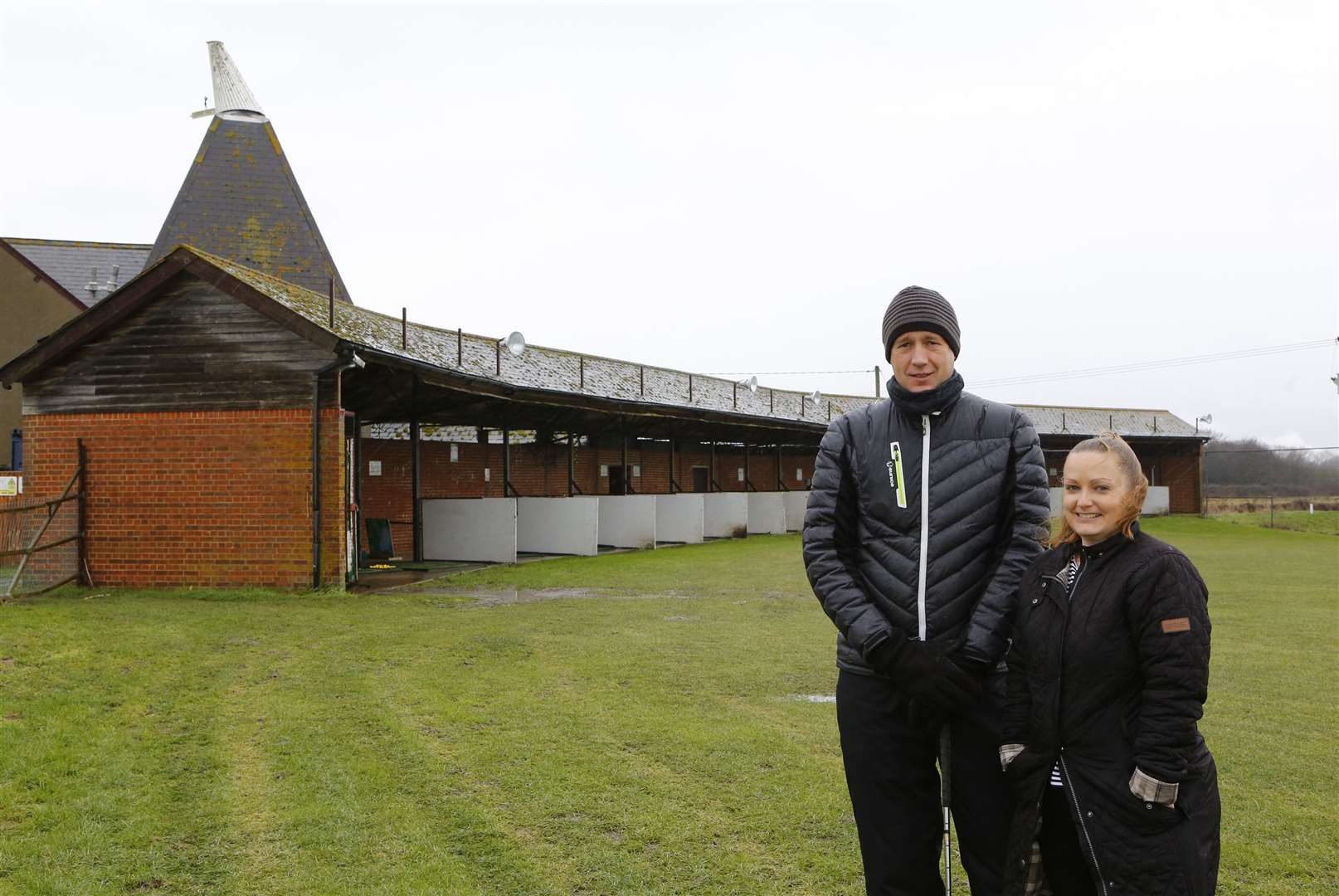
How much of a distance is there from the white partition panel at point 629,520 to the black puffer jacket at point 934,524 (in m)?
19.4

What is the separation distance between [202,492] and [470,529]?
5.94 m

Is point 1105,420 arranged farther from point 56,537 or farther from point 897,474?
point 897,474

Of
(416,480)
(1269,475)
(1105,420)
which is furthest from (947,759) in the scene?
(1269,475)

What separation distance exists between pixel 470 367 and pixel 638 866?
49.1 feet

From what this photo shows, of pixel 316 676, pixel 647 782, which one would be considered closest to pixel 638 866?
pixel 647 782

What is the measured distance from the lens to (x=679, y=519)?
24.1m

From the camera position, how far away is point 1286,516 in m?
34.9

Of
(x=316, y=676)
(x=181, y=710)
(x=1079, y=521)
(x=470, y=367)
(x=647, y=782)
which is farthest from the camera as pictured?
(x=470, y=367)

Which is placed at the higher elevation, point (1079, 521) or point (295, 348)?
point (295, 348)

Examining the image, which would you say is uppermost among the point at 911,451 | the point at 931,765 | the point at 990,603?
the point at 911,451

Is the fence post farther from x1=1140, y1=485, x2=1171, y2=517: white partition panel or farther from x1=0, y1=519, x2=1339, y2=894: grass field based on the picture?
x1=1140, y1=485, x2=1171, y2=517: white partition panel

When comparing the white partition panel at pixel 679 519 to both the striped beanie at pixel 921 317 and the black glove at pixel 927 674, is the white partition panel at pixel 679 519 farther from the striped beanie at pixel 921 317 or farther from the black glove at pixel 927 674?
the black glove at pixel 927 674

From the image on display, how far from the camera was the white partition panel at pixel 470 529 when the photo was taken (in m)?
17.6

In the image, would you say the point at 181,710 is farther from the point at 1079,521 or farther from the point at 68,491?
the point at 68,491
